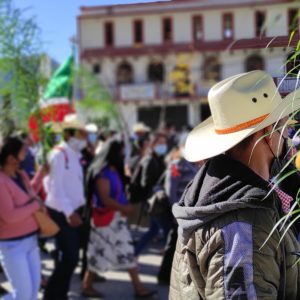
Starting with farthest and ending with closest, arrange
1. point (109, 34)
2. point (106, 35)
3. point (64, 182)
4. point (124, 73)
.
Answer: point (109, 34) → point (106, 35) → point (124, 73) → point (64, 182)

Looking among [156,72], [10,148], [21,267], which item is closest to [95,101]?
[156,72]

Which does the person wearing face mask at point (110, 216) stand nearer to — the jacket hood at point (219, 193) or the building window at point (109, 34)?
the jacket hood at point (219, 193)

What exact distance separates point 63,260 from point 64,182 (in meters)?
0.74

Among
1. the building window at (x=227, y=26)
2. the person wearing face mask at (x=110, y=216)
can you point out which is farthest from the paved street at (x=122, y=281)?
the building window at (x=227, y=26)

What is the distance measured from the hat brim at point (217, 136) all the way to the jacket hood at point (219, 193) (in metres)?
0.05

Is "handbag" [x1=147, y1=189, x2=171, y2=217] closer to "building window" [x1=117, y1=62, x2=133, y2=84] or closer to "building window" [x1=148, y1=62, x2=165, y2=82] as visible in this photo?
"building window" [x1=148, y1=62, x2=165, y2=82]

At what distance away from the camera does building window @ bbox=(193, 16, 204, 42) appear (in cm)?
3541

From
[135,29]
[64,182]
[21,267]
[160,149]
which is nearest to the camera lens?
[21,267]

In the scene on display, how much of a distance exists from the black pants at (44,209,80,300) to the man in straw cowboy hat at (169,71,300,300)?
10.5ft

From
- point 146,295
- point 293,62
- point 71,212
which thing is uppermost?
point 293,62

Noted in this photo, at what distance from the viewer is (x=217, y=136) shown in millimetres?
2037

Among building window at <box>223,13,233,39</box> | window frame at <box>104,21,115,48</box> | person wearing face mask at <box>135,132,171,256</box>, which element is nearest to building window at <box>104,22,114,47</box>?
window frame at <box>104,21,115,48</box>

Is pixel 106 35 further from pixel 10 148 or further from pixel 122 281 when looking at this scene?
pixel 10 148

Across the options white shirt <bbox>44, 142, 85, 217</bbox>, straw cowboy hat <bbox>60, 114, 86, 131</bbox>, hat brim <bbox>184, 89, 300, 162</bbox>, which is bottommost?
white shirt <bbox>44, 142, 85, 217</bbox>
